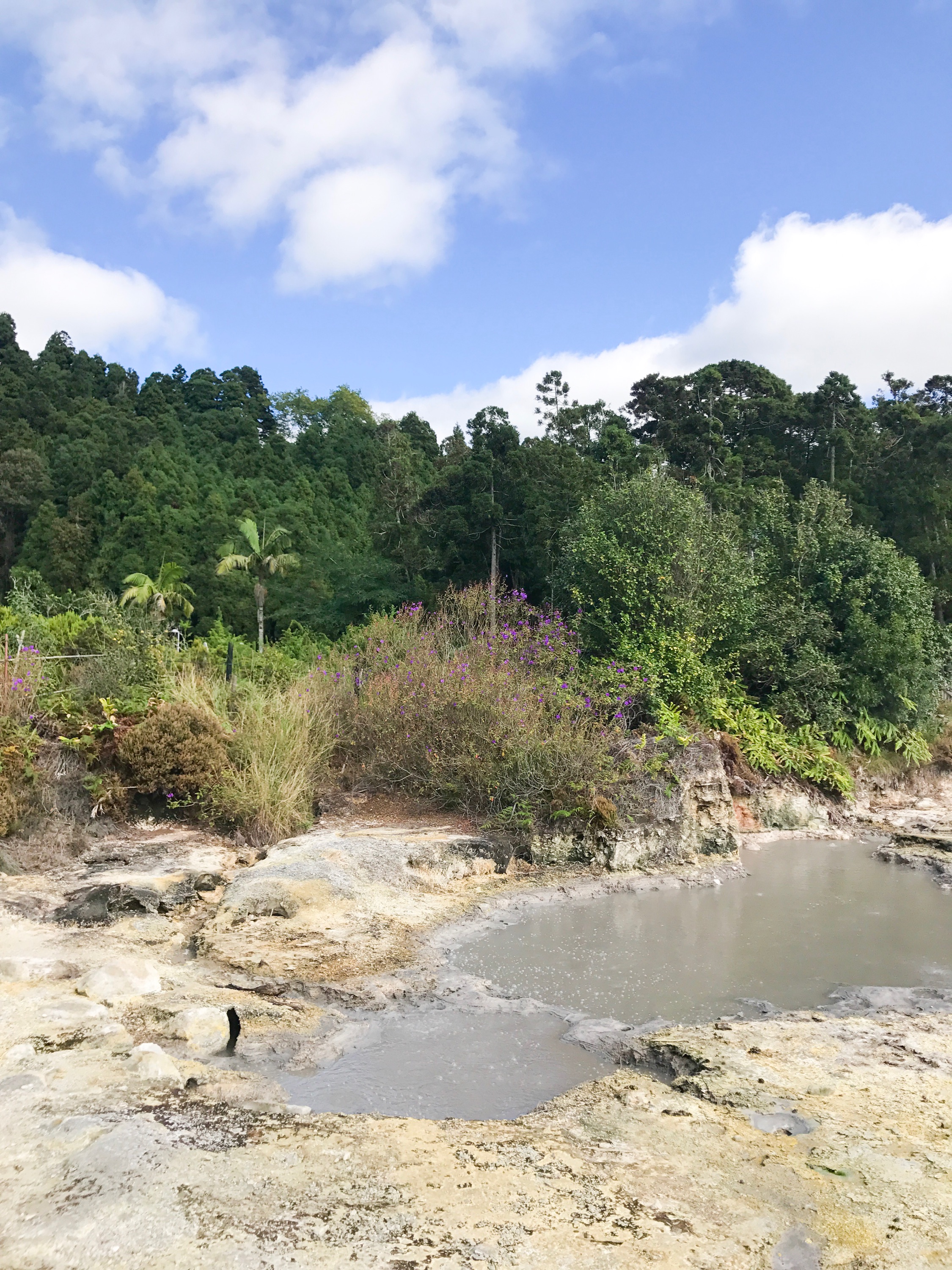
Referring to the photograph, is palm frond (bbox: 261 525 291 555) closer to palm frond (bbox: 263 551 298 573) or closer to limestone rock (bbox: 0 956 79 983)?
palm frond (bbox: 263 551 298 573)

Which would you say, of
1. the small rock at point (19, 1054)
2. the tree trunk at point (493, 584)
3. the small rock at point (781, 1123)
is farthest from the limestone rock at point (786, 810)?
the small rock at point (19, 1054)

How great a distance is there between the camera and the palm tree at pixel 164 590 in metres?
28.9

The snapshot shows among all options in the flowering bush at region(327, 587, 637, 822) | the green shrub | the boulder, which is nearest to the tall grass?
the green shrub

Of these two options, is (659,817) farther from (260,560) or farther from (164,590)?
(164,590)

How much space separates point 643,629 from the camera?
1306cm

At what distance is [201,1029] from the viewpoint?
17.0ft

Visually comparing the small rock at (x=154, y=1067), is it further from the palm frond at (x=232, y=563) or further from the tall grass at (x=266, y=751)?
the palm frond at (x=232, y=563)

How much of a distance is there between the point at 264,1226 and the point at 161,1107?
116cm

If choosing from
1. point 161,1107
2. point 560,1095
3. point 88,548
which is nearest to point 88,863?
point 161,1107

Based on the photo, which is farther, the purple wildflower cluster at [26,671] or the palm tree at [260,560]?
the palm tree at [260,560]

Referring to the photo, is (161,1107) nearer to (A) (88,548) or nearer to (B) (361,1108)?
(B) (361,1108)

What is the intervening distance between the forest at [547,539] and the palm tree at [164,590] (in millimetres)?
136

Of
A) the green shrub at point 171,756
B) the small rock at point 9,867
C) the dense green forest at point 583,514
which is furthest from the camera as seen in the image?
the dense green forest at point 583,514

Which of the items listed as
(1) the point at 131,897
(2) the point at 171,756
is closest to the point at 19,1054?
(1) the point at 131,897
